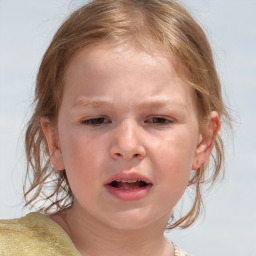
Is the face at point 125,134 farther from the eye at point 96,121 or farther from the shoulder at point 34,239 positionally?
the shoulder at point 34,239

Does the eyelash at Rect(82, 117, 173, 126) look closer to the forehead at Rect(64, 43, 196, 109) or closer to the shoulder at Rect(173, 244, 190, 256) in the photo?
the forehead at Rect(64, 43, 196, 109)

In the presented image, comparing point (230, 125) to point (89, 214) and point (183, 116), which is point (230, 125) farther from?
point (89, 214)

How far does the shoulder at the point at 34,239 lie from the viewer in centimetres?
215

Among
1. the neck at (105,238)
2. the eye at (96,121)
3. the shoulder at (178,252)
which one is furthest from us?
the shoulder at (178,252)

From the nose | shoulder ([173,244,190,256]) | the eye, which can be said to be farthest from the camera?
shoulder ([173,244,190,256])

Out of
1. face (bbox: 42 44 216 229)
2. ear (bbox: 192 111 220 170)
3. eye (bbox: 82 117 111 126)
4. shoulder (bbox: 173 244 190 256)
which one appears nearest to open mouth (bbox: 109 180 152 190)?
face (bbox: 42 44 216 229)

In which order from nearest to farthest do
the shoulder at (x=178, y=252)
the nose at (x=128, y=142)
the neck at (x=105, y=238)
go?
the nose at (x=128, y=142) < the neck at (x=105, y=238) < the shoulder at (x=178, y=252)

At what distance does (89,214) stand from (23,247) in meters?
0.25

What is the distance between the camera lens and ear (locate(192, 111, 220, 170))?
2.33 metres

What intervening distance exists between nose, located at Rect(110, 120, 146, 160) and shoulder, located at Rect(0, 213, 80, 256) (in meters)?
0.39

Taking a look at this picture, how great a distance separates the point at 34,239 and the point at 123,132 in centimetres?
50

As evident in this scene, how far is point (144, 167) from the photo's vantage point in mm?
2039

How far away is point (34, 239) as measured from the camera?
7.22 feet

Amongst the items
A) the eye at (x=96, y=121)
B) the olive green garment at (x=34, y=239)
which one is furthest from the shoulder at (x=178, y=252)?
the eye at (x=96, y=121)
